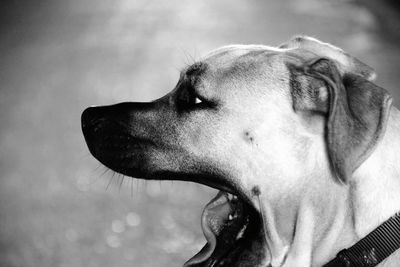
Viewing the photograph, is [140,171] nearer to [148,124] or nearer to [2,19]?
[148,124]

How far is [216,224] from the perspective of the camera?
2.53 meters

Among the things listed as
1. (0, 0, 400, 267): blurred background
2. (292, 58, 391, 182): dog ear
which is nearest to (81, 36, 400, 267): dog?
(292, 58, 391, 182): dog ear

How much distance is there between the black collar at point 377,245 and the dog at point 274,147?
0.08ft

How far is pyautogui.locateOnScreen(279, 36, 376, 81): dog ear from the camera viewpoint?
2.42 metres

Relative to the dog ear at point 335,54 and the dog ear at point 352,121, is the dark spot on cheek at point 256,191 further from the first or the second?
the dog ear at point 335,54

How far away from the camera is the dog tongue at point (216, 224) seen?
7.91 ft

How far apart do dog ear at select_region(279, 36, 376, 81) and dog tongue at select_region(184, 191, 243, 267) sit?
30.5 inches

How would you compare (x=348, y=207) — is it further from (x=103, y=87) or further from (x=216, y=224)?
(x=103, y=87)

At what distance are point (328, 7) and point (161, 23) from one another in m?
3.42

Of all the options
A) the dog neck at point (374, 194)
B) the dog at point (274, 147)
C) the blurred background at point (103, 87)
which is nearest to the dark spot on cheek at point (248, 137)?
the dog at point (274, 147)

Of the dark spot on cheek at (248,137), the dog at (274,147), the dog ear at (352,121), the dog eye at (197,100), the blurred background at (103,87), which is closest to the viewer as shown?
the dog ear at (352,121)

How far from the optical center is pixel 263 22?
1027 centimetres

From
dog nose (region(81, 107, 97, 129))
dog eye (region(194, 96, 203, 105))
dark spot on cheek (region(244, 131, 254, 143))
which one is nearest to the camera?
dark spot on cheek (region(244, 131, 254, 143))

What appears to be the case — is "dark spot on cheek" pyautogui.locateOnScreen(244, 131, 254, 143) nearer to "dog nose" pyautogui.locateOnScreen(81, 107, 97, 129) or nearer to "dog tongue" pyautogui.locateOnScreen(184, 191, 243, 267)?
"dog tongue" pyautogui.locateOnScreen(184, 191, 243, 267)
